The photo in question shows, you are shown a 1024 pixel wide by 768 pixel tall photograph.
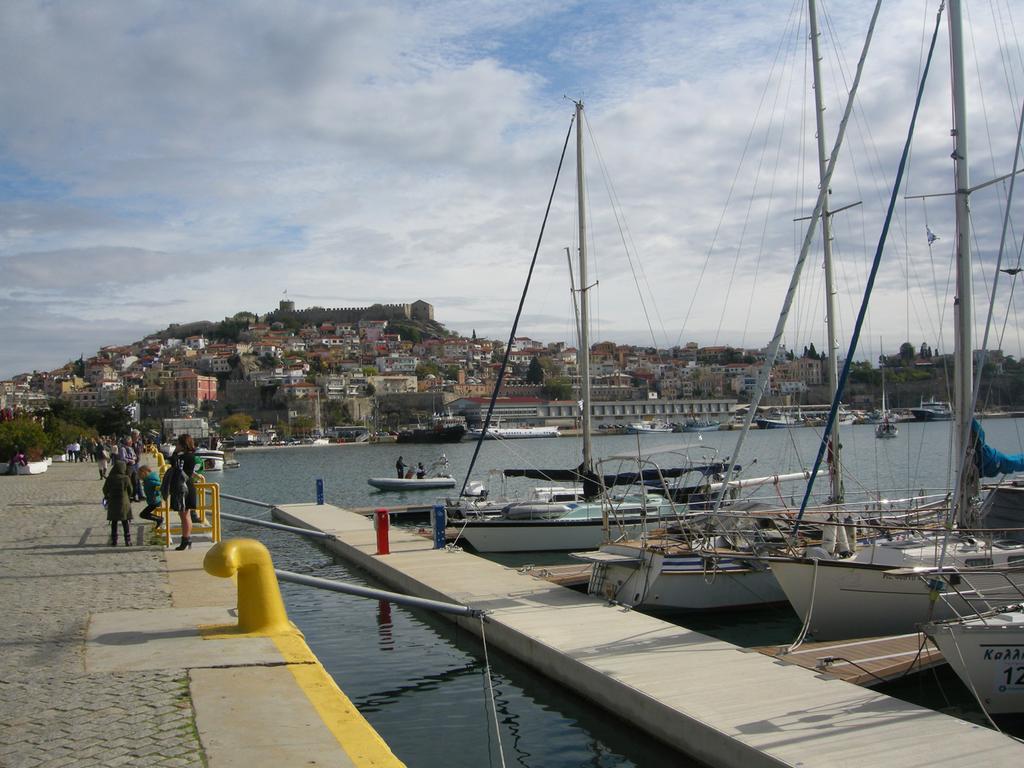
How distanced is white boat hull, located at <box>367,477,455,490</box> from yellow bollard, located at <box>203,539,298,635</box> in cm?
3284

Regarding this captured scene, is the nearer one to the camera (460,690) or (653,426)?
(460,690)

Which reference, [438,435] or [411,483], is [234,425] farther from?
[411,483]

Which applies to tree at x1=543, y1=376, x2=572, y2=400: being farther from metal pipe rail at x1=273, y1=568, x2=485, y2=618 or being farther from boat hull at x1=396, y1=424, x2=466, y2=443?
metal pipe rail at x1=273, y1=568, x2=485, y2=618

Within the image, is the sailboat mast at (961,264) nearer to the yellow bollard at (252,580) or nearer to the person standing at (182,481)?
the yellow bollard at (252,580)

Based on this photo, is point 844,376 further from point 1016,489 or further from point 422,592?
point 422,592

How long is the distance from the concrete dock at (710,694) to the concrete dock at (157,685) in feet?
9.19

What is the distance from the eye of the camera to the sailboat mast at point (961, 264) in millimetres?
12391

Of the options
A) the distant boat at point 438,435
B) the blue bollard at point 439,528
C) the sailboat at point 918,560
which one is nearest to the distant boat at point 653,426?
the distant boat at point 438,435

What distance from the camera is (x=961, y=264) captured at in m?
12.6

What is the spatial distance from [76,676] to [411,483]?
1365 inches

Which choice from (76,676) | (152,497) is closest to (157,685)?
(76,676)

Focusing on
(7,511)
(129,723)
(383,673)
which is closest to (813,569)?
(383,673)

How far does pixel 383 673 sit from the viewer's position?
1129 cm

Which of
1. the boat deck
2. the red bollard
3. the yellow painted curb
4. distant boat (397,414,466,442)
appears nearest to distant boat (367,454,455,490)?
the red bollard
